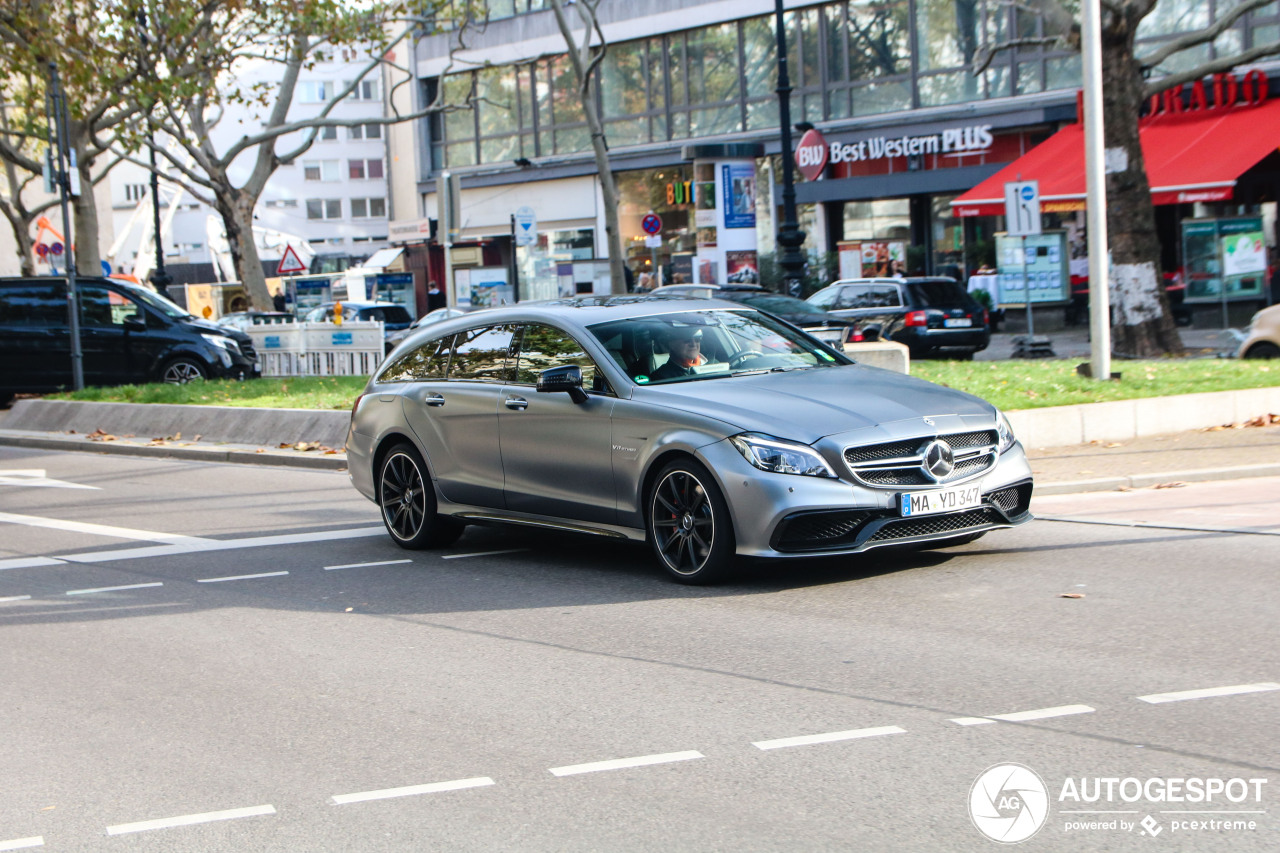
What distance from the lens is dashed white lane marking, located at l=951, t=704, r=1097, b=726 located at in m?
5.42

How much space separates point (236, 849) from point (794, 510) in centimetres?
380

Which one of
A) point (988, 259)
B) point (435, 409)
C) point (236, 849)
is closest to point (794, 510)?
point (435, 409)

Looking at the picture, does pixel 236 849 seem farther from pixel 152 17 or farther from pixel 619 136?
pixel 619 136

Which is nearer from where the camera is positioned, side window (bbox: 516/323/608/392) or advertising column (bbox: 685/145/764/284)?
side window (bbox: 516/323/608/392)

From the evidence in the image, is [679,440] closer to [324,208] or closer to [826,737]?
[826,737]

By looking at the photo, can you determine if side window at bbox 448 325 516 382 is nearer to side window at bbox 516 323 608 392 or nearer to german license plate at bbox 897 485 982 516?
side window at bbox 516 323 608 392

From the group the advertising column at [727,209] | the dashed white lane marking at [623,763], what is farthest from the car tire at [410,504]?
the advertising column at [727,209]

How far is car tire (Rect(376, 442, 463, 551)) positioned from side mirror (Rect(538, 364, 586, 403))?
1.63 metres

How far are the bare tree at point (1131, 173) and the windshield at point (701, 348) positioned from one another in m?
12.0

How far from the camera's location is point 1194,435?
13.6 meters

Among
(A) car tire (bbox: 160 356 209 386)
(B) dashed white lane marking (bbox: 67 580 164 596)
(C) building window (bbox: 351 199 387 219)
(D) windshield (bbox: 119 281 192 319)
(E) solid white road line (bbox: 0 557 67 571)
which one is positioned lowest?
(B) dashed white lane marking (bbox: 67 580 164 596)

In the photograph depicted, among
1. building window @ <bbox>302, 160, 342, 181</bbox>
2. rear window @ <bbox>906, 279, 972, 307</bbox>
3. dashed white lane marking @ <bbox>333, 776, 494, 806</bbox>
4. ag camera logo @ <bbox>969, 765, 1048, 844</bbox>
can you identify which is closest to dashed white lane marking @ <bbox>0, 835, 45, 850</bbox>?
dashed white lane marking @ <bbox>333, 776, 494, 806</bbox>

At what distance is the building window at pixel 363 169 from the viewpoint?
9688cm

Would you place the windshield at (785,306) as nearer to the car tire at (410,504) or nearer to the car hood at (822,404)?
the car tire at (410,504)
